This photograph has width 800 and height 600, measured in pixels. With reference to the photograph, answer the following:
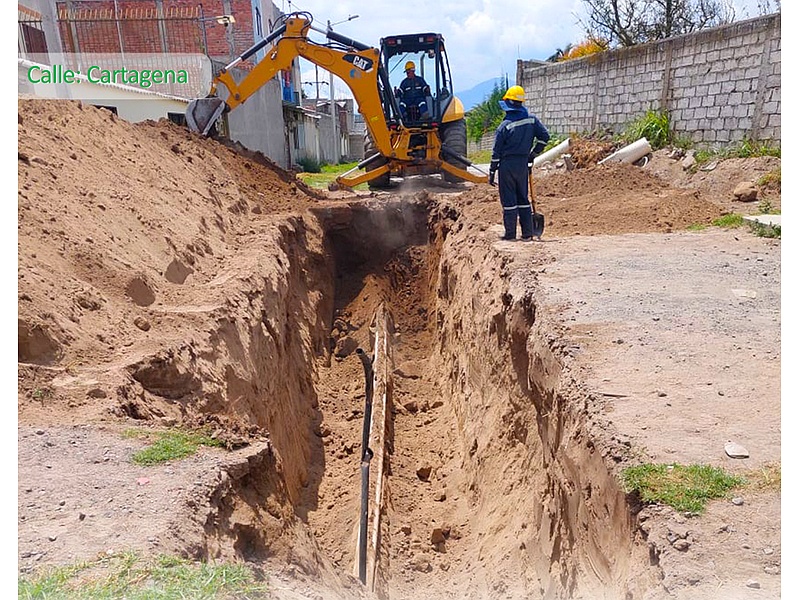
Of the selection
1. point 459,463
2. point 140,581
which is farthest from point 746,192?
point 140,581

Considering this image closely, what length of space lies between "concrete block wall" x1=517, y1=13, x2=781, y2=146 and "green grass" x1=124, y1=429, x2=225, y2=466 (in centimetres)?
1091

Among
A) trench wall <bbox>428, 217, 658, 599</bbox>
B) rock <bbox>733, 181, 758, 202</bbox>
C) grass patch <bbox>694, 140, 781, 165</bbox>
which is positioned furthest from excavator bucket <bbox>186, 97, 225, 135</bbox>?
grass patch <bbox>694, 140, 781, 165</bbox>

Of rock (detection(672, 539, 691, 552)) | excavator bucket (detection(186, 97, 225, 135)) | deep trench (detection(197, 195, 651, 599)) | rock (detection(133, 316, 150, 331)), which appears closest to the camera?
rock (detection(672, 539, 691, 552))

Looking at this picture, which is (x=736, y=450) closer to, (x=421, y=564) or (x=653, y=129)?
(x=421, y=564)

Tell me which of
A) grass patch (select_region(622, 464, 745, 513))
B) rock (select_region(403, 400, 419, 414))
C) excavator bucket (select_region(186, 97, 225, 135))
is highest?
excavator bucket (select_region(186, 97, 225, 135))

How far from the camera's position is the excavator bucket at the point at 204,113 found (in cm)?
1201

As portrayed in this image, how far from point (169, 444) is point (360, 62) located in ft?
32.6

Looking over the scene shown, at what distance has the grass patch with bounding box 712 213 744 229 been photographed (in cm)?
856

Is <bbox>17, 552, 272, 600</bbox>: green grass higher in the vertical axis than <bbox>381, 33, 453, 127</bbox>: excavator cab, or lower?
lower

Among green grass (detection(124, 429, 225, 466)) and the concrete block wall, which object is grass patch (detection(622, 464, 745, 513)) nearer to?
green grass (detection(124, 429, 225, 466))

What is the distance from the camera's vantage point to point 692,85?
41.8 ft

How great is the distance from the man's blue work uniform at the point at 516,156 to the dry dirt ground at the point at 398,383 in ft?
1.85

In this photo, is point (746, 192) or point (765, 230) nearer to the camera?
point (765, 230)

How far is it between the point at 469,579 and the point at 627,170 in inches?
406
